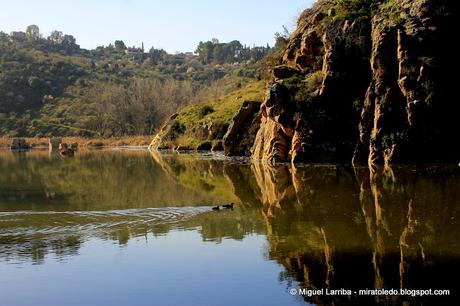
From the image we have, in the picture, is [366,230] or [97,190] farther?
[97,190]

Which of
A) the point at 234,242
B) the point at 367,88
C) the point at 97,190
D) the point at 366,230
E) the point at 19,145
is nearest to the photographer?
the point at 234,242

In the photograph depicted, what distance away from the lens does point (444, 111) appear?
178 ft

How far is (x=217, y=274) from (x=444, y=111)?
130ft

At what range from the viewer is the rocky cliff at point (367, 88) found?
54.3m

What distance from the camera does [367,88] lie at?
5891 centimetres

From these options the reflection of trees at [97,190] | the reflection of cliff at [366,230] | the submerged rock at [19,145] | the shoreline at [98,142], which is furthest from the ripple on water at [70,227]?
the submerged rock at [19,145]

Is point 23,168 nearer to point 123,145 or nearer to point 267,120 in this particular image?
point 267,120

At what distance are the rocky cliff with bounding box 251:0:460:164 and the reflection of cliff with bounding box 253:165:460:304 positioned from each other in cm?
884

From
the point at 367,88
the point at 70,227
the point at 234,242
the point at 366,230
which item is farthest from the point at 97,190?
the point at 367,88

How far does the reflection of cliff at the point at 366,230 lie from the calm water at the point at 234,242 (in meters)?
0.06

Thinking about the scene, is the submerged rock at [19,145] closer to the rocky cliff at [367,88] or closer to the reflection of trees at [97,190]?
the reflection of trees at [97,190]

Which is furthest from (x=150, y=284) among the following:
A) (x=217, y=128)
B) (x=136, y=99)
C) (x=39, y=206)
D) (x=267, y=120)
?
(x=136, y=99)

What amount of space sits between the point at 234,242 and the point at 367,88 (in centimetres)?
3700

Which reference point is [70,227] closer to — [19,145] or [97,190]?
[97,190]
